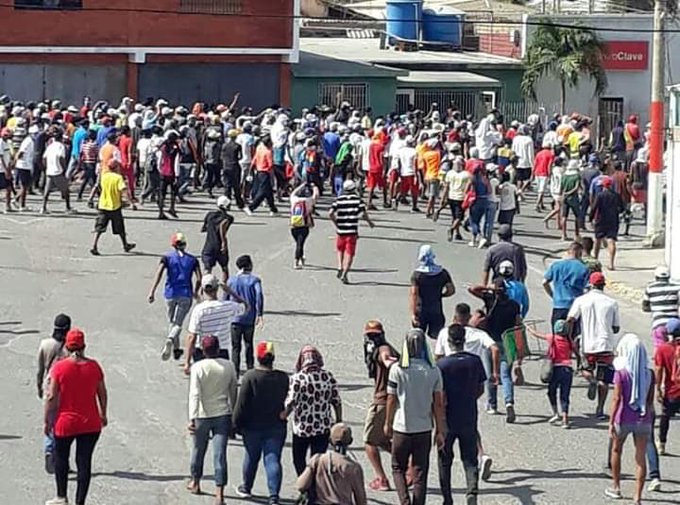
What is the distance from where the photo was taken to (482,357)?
1470 cm

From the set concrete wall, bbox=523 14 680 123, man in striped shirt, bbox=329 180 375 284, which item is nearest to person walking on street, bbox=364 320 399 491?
man in striped shirt, bbox=329 180 375 284

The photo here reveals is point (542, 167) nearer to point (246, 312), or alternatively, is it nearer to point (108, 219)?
point (108, 219)

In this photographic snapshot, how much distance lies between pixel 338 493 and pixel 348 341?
8397 mm

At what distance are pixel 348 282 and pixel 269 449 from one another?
33.5 feet

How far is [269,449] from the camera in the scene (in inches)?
517

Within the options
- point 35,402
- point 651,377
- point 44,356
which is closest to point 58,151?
point 35,402

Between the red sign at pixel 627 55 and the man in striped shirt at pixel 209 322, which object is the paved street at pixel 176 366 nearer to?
the man in striped shirt at pixel 209 322

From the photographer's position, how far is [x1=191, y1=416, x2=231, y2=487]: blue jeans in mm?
13141

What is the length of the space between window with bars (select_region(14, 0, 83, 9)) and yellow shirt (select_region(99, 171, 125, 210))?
17.0m

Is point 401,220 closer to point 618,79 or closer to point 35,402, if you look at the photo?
point 35,402

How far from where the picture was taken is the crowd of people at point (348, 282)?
12.8 meters

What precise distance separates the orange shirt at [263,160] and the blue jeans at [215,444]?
14660 millimetres

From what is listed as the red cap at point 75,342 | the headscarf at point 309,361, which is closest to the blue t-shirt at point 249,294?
the headscarf at point 309,361

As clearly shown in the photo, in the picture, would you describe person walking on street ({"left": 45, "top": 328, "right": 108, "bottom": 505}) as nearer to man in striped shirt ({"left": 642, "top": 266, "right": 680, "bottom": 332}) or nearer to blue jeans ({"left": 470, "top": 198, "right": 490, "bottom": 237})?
man in striped shirt ({"left": 642, "top": 266, "right": 680, "bottom": 332})
